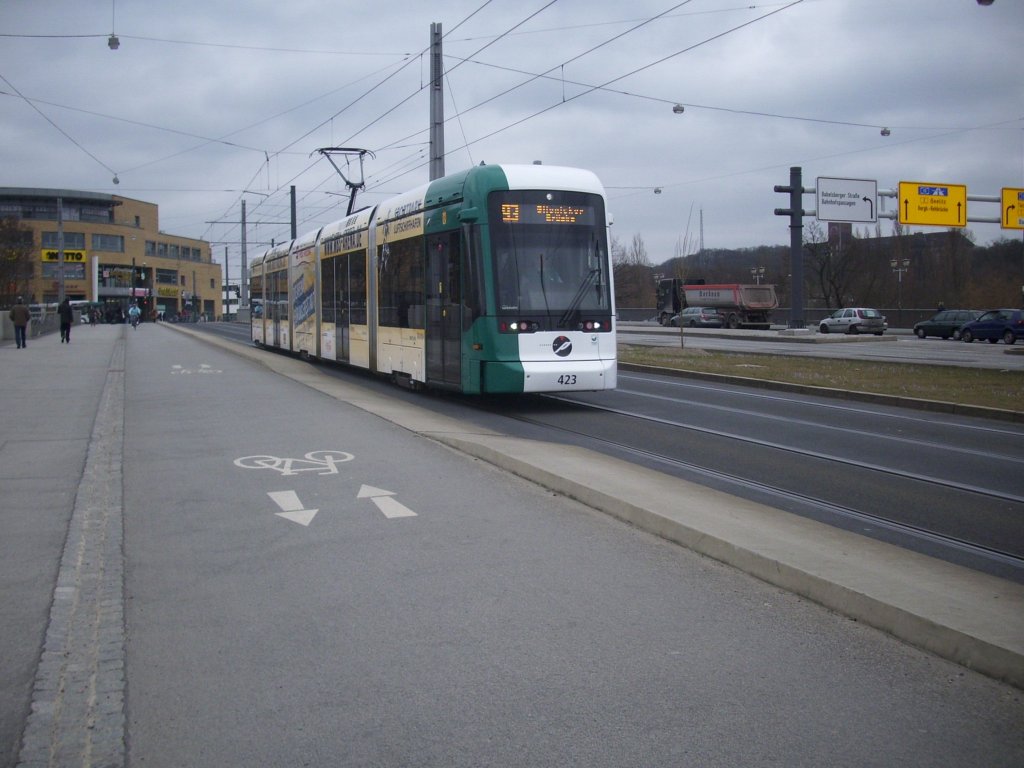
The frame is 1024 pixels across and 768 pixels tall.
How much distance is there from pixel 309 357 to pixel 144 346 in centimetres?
1036

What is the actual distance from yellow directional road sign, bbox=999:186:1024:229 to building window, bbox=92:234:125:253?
297 ft

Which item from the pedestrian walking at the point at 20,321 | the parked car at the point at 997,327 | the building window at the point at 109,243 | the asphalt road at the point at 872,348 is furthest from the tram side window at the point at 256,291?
the building window at the point at 109,243

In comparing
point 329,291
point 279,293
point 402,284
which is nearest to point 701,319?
point 279,293

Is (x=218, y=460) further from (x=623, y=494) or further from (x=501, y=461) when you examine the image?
(x=623, y=494)

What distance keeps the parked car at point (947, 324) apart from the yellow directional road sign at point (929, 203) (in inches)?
171

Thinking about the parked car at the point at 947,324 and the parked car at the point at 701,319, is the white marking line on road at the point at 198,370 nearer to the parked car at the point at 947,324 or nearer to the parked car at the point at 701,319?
the parked car at the point at 947,324

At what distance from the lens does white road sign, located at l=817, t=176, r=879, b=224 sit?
47.5 meters

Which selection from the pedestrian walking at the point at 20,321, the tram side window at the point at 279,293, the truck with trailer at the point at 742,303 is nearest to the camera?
the tram side window at the point at 279,293

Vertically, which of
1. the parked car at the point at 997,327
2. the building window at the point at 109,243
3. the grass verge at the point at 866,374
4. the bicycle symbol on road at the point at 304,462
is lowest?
the bicycle symbol on road at the point at 304,462

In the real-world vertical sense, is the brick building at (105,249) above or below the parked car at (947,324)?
above

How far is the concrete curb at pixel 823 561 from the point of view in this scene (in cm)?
473

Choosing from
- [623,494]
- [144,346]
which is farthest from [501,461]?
[144,346]

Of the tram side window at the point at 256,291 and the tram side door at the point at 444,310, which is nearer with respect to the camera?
the tram side door at the point at 444,310

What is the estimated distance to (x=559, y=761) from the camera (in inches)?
145
